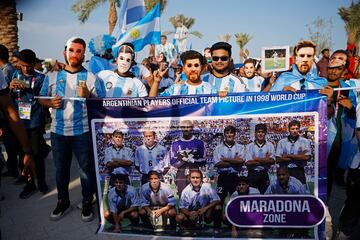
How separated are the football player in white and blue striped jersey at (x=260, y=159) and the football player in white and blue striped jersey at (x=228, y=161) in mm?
84

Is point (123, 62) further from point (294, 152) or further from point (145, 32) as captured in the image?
point (294, 152)

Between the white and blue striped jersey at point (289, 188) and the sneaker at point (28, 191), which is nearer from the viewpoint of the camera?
the white and blue striped jersey at point (289, 188)

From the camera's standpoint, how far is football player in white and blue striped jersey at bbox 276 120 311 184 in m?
3.10

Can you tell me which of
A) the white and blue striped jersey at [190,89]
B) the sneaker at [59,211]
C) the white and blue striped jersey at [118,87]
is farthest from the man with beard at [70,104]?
the white and blue striped jersey at [190,89]

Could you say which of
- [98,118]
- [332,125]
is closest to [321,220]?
[332,125]

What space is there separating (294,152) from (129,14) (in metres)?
3.46

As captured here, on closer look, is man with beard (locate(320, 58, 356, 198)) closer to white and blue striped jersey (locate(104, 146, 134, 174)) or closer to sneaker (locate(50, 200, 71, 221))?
white and blue striped jersey (locate(104, 146, 134, 174))

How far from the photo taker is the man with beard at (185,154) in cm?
323

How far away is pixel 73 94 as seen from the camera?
3635mm

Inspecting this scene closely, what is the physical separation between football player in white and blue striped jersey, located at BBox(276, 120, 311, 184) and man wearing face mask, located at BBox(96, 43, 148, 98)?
161cm

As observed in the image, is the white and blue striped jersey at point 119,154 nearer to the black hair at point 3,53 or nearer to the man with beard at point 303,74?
the man with beard at point 303,74

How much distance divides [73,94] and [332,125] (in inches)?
110

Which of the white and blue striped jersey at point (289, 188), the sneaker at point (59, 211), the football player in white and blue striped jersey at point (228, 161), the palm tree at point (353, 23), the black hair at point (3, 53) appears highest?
the palm tree at point (353, 23)

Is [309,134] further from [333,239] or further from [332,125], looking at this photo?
[333,239]
